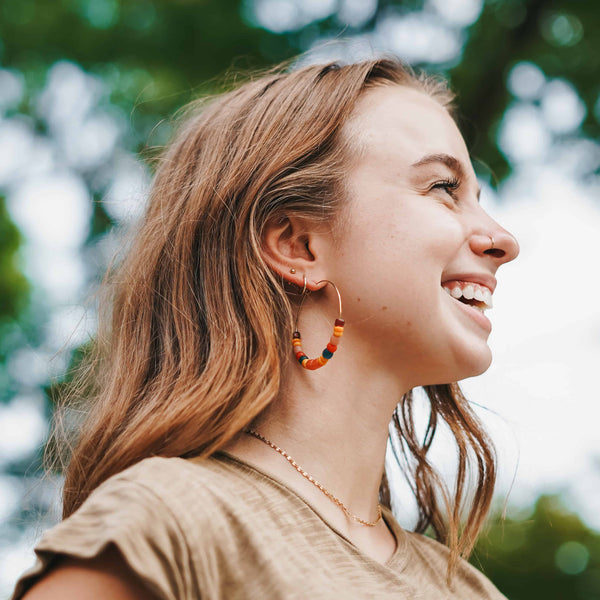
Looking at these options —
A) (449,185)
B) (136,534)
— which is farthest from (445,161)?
(136,534)

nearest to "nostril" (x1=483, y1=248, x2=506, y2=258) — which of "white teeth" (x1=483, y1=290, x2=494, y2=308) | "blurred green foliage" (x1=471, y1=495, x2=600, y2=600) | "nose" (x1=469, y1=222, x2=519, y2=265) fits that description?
"nose" (x1=469, y1=222, x2=519, y2=265)

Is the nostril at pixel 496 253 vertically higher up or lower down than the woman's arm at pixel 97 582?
higher up

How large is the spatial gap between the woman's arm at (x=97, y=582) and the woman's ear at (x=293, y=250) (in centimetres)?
86

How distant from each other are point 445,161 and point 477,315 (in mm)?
431

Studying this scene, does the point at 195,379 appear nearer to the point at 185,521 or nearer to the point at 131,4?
the point at 185,521

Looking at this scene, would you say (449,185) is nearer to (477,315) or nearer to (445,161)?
(445,161)

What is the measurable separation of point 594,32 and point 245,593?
15.5 ft

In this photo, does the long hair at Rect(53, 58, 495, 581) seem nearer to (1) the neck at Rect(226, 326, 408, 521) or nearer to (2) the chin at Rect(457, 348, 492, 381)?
(1) the neck at Rect(226, 326, 408, 521)

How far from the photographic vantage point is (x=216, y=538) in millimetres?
1451

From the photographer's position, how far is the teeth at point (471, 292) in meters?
2.01

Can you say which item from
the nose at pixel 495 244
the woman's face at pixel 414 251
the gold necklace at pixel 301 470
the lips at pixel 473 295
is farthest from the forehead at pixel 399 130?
the gold necklace at pixel 301 470

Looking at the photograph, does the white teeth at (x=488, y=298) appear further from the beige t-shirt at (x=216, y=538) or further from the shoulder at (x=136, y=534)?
the shoulder at (x=136, y=534)

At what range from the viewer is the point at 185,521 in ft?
4.59

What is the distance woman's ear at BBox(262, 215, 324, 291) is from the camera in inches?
78.8
